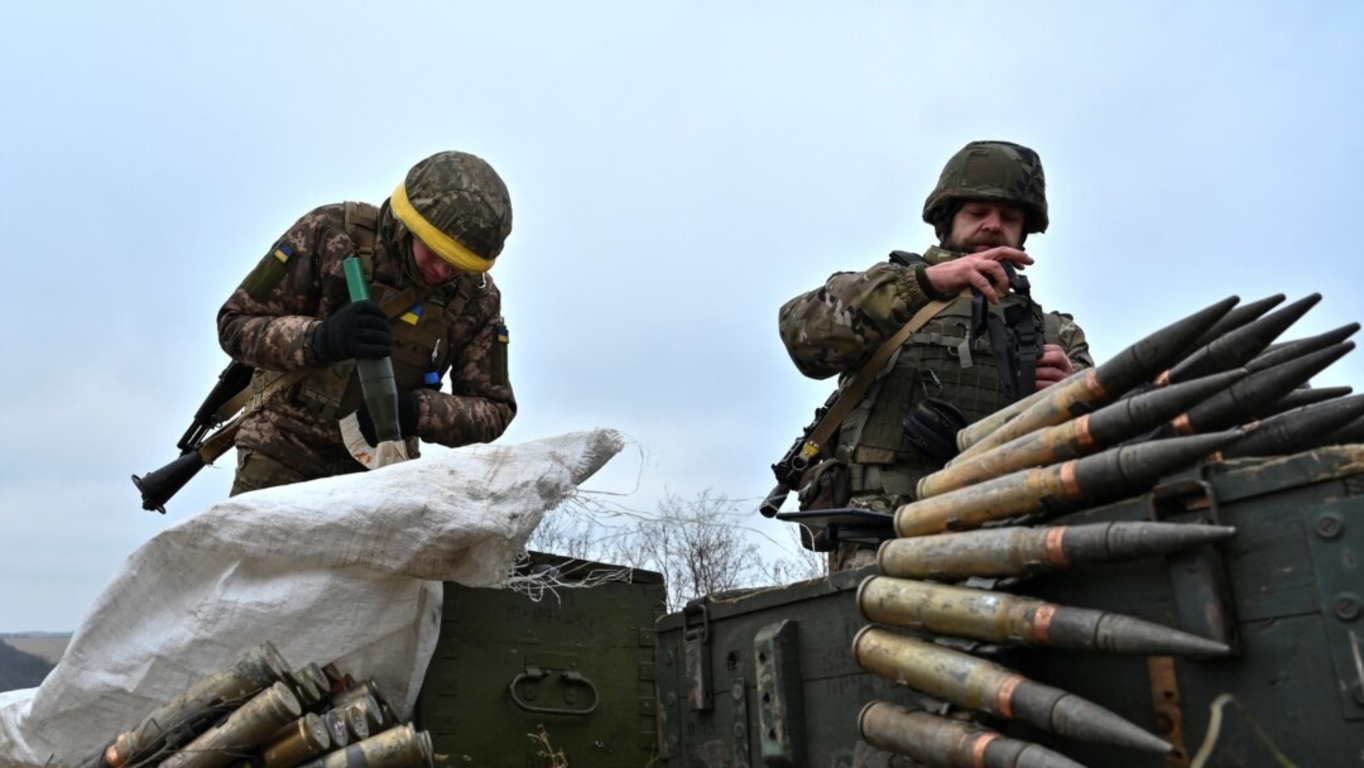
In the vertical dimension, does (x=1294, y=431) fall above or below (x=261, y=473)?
below

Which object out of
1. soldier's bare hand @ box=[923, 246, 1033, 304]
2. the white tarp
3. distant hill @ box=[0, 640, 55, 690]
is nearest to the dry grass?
the white tarp

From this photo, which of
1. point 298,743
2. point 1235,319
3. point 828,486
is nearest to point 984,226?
point 828,486

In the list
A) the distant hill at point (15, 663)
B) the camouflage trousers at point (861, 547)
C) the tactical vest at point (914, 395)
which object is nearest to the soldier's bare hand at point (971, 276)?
the tactical vest at point (914, 395)

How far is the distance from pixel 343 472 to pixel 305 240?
3.26 feet

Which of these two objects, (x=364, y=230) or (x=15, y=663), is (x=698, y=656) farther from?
(x=15, y=663)

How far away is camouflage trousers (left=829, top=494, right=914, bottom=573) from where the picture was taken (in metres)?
3.93

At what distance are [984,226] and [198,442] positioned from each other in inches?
143

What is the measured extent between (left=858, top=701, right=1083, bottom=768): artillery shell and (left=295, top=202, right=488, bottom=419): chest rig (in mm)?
2860

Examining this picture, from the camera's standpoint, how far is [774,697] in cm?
335

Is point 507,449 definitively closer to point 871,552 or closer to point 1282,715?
point 871,552

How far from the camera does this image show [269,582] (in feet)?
12.7

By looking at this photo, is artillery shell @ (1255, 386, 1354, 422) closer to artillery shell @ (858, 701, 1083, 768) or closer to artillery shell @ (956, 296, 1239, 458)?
artillery shell @ (956, 296, 1239, 458)

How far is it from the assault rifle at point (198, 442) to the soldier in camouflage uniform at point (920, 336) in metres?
2.66

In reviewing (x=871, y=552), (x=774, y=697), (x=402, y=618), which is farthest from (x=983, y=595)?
(x=402, y=618)
